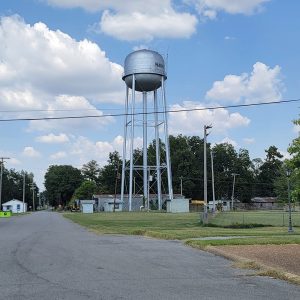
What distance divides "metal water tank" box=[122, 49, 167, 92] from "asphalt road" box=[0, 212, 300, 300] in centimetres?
5982

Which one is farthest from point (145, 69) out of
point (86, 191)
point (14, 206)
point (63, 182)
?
point (63, 182)

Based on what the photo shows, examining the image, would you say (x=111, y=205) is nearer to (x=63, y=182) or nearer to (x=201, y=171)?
(x=201, y=171)

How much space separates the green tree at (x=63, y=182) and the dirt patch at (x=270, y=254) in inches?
6698

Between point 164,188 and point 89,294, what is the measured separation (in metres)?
116

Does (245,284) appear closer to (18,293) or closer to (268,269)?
(268,269)

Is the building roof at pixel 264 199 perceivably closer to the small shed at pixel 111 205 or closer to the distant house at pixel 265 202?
the distant house at pixel 265 202

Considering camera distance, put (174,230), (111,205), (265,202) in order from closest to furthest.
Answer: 1. (174,230)
2. (111,205)
3. (265,202)

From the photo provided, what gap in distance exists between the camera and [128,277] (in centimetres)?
1169

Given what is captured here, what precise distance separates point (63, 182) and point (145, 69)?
116 m

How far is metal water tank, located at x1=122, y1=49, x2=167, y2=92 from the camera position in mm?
76125

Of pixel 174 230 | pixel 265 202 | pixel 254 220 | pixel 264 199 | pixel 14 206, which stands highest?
pixel 264 199

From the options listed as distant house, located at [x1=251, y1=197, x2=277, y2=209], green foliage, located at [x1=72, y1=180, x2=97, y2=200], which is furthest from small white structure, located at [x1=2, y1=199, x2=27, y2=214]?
distant house, located at [x1=251, y1=197, x2=277, y2=209]

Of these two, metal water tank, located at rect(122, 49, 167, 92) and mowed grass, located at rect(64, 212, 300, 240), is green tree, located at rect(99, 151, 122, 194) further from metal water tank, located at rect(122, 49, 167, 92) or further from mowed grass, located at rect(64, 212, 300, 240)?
mowed grass, located at rect(64, 212, 300, 240)

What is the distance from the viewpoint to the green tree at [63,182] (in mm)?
186000
